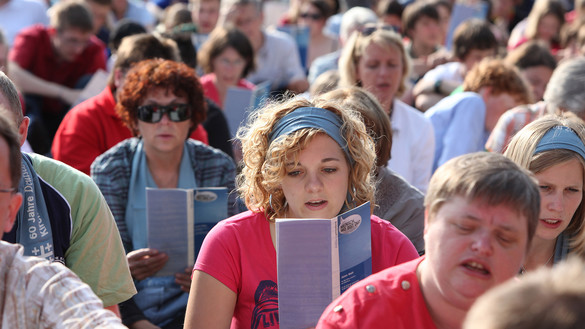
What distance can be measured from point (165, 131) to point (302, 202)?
4.55 feet

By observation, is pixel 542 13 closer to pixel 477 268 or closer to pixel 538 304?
pixel 477 268

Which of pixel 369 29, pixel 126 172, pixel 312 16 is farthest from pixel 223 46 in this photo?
pixel 312 16

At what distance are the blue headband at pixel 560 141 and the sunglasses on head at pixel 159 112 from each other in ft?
6.16

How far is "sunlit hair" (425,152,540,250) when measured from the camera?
1852 mm

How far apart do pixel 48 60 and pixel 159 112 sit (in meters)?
3.42

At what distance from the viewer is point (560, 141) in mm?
2914

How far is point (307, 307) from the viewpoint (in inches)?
99.1

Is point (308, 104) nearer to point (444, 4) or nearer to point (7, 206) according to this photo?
point (7, 206)

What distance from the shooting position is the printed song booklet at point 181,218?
3.58 metres

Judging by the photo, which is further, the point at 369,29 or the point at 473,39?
the point at 473,39

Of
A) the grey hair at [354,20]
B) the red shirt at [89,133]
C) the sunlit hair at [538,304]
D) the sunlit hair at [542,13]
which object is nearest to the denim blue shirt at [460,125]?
the red shirt at [89,133]

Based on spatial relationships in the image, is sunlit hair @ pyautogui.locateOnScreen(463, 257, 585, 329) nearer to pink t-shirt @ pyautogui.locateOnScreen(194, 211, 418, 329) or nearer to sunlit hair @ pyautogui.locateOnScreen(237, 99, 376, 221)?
pink t-shirt @ pyautogui.locateOnScreen(194, 211, 418, 329)

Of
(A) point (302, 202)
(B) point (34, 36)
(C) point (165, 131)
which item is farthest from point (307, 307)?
(B) point (34, 36)

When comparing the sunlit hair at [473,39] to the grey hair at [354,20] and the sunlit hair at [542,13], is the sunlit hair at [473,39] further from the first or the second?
the sunlit hair at [542,13]
